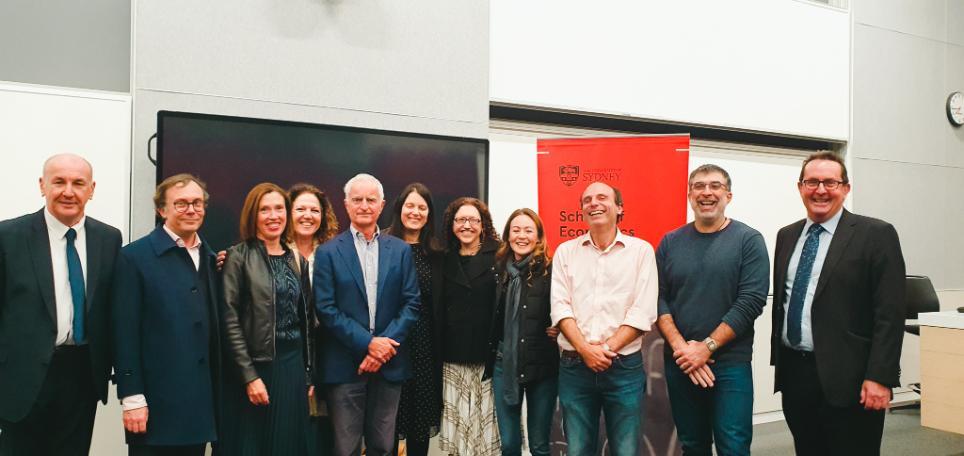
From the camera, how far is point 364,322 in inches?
106

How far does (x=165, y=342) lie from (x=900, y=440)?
4.92 m

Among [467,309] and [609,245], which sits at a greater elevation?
[609,245]

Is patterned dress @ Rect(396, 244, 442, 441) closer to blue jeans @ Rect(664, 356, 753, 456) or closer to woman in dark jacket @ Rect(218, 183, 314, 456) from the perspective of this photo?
woman in dark jacket @ Rect(218, 183, 314, 456)

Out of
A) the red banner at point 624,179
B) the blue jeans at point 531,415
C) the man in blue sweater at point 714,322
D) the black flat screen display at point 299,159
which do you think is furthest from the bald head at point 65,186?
the man in blue sweater at point 714,322

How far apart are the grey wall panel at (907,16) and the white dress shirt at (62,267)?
6.31 meters

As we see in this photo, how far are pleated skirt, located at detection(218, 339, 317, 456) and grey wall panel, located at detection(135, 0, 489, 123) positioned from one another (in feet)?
5.77

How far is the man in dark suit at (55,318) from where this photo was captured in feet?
6.91

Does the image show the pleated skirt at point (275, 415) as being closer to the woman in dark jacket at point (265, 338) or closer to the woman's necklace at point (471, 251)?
the woman in dark jacket at point (265, 338)

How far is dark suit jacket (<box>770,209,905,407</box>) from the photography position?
7.67 feet

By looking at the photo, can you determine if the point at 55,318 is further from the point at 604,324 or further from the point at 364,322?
the point at 604,324

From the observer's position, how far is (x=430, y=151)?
3918 mm

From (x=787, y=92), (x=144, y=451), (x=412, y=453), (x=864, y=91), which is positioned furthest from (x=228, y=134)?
(x=864, y=91)

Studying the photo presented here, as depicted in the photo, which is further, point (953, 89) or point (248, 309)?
point (953, 89)

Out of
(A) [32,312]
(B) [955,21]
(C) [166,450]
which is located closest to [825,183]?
(C) [166,450]
